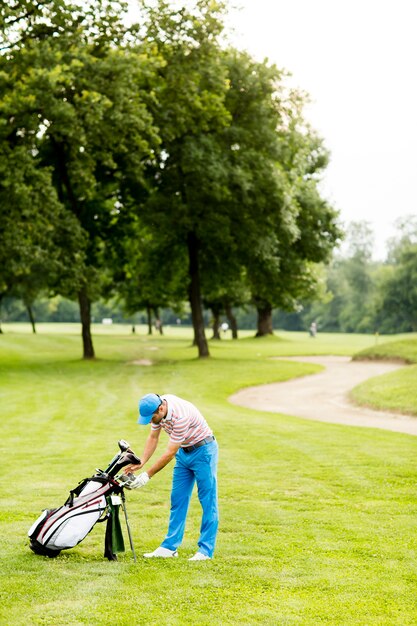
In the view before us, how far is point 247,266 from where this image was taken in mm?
44062

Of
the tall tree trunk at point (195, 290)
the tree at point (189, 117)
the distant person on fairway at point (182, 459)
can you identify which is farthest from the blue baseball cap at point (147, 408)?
the tall tree trunk at point (195, 290)

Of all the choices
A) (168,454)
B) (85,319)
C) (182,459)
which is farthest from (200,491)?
(85,319)

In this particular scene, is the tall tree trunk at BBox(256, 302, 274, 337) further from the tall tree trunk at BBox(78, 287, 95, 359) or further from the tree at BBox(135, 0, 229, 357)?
the tree at BBox(135, 0, 229, 357)

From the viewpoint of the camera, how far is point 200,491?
8.73m

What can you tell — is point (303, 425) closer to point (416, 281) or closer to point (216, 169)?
point (216, 169)

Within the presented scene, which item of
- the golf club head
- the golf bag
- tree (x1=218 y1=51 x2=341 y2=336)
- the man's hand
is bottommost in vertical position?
the golf bag

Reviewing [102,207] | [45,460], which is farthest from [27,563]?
[102,207]

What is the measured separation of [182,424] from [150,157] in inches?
1279

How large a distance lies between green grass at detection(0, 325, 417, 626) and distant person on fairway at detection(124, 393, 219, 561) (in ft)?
0.96

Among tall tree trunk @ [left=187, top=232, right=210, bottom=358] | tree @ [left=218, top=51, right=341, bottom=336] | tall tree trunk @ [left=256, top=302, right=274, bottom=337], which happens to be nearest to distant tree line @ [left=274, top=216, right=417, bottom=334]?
tall tree trunk @ [left=256, top=302, right=274, bottom=337]

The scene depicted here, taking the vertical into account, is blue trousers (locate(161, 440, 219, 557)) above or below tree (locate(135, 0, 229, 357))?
below

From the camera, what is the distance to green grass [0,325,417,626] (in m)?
7.08

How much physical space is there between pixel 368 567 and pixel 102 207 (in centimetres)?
3616

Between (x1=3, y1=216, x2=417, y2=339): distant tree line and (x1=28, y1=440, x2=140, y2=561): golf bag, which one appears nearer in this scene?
(x1=28, y1=440, x2=140, y2=561): golf bag
